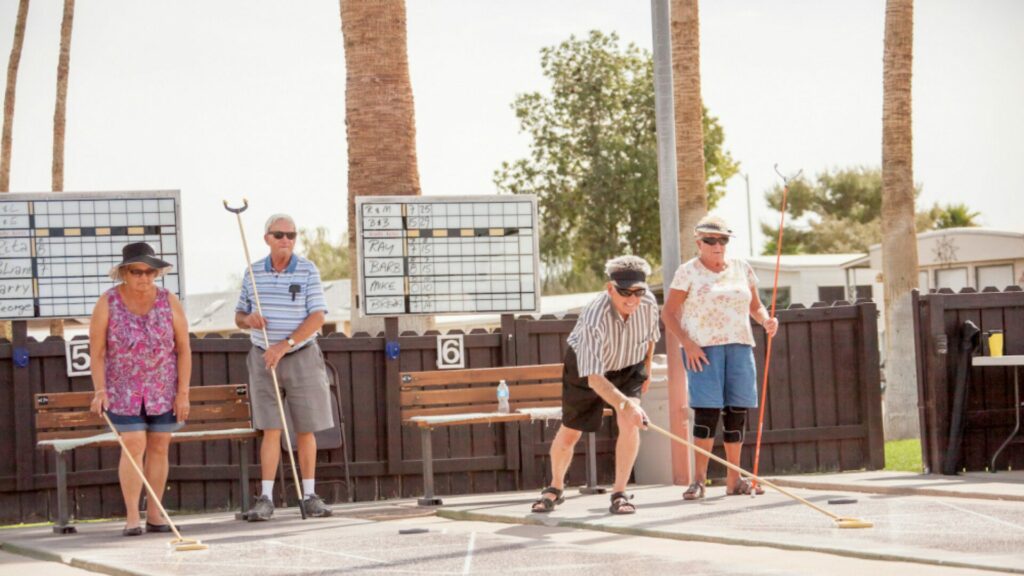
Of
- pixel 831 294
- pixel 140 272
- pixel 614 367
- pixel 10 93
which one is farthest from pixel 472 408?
pixel 10 93

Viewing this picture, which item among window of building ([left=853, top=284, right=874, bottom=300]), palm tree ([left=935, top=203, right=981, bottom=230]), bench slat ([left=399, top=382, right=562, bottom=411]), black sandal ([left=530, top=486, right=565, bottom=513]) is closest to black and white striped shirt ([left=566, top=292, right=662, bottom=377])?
black sandal ([left=530, top=486, right=565, bottom=513])

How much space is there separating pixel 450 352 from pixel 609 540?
13.7 feet

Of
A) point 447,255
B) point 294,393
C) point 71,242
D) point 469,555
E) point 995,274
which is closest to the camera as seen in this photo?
point 469,555

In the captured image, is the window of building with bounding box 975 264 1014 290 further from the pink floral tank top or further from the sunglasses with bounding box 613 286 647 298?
the pink floral tank top

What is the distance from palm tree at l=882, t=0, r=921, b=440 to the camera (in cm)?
1922

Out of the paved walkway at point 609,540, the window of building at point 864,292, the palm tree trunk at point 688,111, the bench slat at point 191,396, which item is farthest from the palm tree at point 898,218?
the bench slat at point 191,396

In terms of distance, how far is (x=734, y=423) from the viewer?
10.7 metres

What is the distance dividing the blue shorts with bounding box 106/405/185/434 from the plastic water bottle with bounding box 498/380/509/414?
2676mm

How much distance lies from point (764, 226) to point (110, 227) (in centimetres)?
7739

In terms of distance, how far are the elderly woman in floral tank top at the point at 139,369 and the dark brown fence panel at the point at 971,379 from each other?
18.2ft

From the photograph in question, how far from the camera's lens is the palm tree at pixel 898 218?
63.1 ft

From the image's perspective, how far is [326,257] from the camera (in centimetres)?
9562

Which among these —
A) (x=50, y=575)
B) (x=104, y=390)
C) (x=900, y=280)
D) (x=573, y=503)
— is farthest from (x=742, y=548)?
(x=900, y=280)

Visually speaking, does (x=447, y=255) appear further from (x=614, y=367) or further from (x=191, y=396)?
(x=614, y=367)
